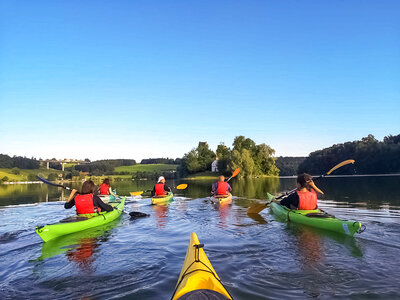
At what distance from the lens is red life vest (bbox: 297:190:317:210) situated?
10023 mm

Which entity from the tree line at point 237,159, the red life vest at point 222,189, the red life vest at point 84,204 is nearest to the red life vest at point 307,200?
the red life vest at point 222,189

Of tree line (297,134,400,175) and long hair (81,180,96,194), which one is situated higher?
tree line (297,134,400,175)

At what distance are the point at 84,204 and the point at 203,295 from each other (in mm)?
8196

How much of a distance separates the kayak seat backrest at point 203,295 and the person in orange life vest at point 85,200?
7697 mm

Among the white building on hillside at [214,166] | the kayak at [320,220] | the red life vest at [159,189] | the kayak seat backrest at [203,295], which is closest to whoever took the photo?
the kayak seat backrest at [203,295]

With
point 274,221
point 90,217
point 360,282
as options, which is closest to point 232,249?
point 360,282

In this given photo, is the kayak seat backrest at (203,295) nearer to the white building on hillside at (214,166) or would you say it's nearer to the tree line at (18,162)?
the white building on hillside at (214,166)

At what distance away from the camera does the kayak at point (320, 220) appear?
25.6 feet

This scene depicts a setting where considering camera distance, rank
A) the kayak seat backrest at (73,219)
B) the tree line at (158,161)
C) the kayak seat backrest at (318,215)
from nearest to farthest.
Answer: the kayak seat backrest at (318,215)
the kayak seat backrest at (73,219)
the tree line at (158,161)

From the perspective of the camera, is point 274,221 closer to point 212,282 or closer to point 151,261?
point 151,261

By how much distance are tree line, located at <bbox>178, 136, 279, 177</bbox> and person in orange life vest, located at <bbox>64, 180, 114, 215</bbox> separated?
172 ft

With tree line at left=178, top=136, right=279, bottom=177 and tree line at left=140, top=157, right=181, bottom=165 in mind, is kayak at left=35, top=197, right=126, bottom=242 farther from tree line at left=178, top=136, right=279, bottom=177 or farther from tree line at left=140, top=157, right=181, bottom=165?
tree line at left=140, top=157, right=181, bottom=165

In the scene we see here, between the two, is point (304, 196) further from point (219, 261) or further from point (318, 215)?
point (219, 261)

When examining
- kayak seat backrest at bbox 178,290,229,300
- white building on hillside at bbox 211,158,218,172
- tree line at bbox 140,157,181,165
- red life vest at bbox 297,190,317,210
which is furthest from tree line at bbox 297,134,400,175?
kayak seat backrest at bbox 178,290,229,300
